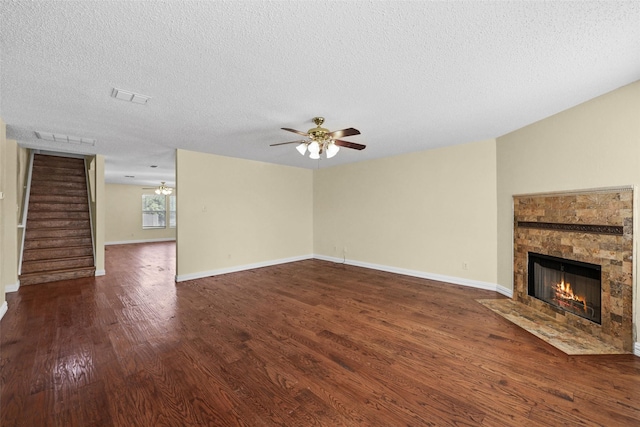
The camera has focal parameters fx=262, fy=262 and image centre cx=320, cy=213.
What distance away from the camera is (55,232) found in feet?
18.1

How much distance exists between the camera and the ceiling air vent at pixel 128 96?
8.05 feet

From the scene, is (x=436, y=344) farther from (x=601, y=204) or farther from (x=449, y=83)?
(x=449, y=83)

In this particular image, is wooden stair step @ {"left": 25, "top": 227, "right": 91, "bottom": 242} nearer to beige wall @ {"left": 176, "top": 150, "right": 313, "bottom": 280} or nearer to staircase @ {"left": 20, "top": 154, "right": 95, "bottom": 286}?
staircase @ {"left": 20, "top": 154, "right": 95, "bottom": 286}

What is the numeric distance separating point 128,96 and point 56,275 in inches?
180

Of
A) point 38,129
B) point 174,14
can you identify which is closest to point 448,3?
point 174,14

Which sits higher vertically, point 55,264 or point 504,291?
point 55,264

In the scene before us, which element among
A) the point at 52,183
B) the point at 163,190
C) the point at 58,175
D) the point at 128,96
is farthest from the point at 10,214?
the point at 163,190

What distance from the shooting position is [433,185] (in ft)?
15.9

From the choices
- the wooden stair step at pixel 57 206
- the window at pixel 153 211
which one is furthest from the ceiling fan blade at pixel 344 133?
the window at pixel 153 211

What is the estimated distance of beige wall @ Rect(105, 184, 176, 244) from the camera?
1018cm

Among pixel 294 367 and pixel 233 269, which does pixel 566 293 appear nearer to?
pixel 294 367

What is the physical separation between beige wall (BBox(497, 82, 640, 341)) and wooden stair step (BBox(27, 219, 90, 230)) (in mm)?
8264

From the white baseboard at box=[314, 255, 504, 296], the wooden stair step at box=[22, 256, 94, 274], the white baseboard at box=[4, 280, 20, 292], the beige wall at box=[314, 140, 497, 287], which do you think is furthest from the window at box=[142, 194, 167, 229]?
the white baseboard at box=[314, 255, 504, 296]

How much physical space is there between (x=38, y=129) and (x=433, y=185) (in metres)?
6.11
